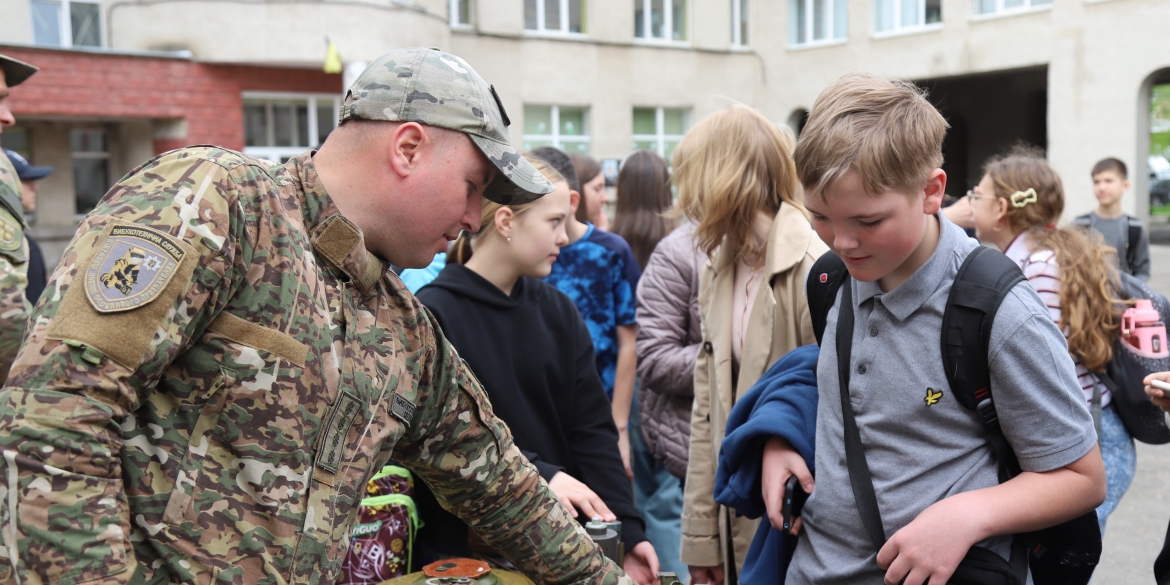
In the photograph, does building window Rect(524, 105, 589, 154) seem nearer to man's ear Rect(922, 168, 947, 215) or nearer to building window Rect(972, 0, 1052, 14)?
building window Rect(972, 0, 1052, 14)

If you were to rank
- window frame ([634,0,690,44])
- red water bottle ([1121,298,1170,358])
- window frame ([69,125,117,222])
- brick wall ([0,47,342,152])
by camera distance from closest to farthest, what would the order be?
red water bottle ([1121,298,1170,358])
brick wall ([0,47,342,152])
window frame ([69,125,117,222])
window frame ([634,0,690,44])

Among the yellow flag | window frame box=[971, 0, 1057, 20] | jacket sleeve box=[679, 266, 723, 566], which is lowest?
jacket sleeve box=[679, 266, 723, 566]

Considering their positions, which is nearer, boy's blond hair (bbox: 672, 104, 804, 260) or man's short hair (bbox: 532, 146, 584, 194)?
boy's blond hair (bbox: 672, 104, 804, 260)

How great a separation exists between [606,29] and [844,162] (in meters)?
19.1

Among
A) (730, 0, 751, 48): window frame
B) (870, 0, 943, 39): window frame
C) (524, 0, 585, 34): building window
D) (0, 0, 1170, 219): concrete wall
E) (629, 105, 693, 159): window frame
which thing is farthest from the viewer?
(730, 0, 751, 48): window frame

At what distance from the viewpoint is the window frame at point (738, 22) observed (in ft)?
74.2

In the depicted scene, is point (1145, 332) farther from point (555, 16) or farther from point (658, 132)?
point (658, 132)

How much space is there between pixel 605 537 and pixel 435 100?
4.13 feet

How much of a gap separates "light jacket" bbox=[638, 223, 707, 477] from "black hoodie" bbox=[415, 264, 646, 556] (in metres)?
0.67

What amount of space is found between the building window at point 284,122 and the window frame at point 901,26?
491 inches

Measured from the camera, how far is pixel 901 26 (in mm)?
20828

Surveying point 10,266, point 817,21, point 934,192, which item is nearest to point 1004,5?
point 817,21

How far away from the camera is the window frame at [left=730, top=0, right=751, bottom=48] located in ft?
74.2

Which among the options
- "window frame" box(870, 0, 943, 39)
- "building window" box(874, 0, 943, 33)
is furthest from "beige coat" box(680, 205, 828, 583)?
"building window" box(874, 0, 943, 33)
